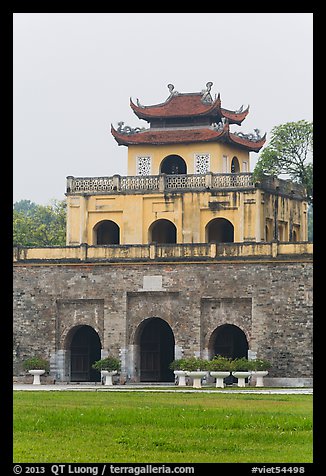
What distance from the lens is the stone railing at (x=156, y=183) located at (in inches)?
2099

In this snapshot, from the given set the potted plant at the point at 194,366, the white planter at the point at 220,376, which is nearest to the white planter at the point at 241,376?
the white planter at the point at 220,376

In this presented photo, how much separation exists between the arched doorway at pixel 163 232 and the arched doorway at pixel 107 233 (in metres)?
1.92

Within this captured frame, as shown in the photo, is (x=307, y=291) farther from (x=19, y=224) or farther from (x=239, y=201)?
(x=19, y=224)

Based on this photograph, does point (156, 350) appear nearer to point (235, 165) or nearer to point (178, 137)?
point (178, 137)

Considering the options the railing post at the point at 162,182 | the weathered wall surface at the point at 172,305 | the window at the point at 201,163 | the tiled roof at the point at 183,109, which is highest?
the tiled roof at the point at 183,109

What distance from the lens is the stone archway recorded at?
173 feet

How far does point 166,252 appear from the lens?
51344 millimetres

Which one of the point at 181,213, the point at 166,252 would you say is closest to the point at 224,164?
the point at 181,213

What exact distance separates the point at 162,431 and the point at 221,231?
30771 mm

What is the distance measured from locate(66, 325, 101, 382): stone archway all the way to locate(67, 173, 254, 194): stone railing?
5923 mm

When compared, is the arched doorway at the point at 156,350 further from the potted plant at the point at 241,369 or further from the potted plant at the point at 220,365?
the potted plant at the point at 241,369

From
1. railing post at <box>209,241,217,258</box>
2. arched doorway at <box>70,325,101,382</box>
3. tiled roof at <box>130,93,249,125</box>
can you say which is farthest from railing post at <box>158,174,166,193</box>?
arched doorway at <box>70,325,101,382</box>

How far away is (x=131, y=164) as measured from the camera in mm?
57125
